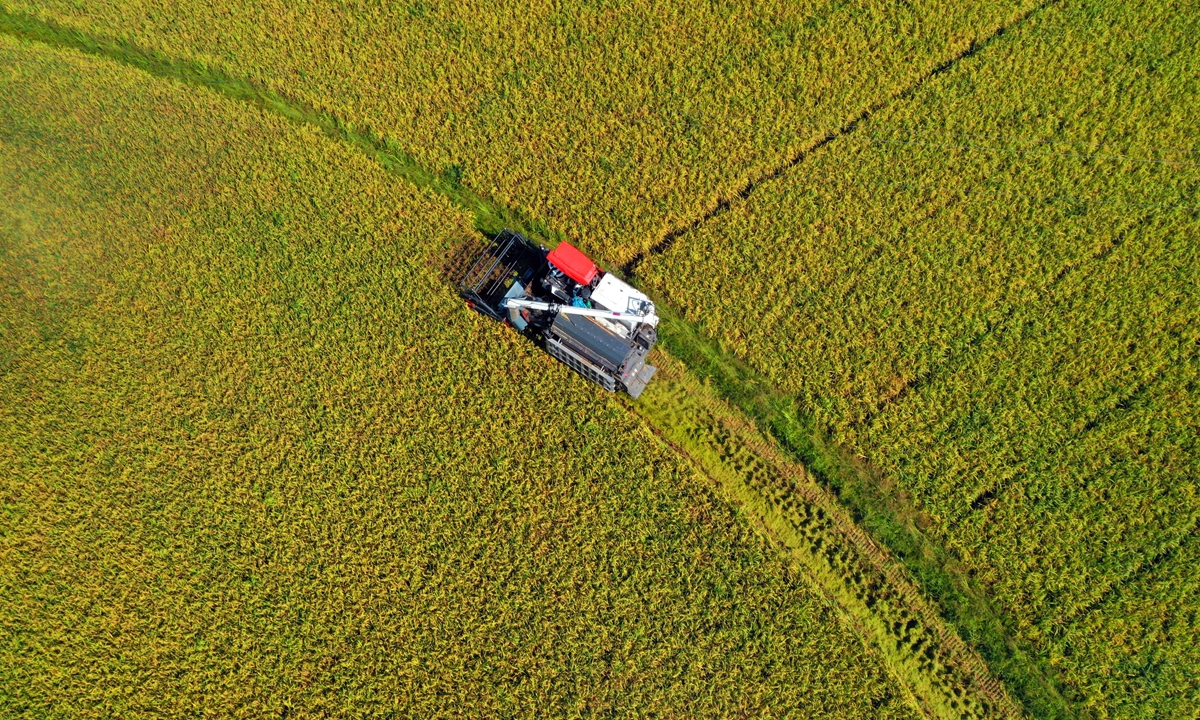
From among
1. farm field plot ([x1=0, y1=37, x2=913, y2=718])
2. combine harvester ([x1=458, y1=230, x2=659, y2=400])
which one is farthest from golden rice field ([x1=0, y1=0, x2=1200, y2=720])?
combine harvester ([x1=458, y1=230, x2=659, y2=400])

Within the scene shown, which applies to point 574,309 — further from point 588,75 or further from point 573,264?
point 588,75

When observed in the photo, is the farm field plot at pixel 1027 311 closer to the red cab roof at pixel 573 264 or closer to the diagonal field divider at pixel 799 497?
the diagonal field divider at pixel 799 497

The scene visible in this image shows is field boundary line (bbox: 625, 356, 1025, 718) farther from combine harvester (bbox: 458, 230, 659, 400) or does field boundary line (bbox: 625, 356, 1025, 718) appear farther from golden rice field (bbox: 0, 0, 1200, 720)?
combine harvester (bbox: 458, 230, 659, 400)

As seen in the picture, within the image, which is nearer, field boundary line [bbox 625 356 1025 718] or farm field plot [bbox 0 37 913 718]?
farm field plot [bbox 0 37 913 718]

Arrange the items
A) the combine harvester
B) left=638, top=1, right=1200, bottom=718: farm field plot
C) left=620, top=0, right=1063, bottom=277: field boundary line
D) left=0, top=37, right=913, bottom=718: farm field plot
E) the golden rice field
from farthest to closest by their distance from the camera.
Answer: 1. left=620, top=0, right=1063, bottom=277: field boundary line
2. the combine harvester
3. left=638, top=1, right=1200, bottom=718: farm field plot
4. the golden rice field
5. left=0, top=37, right=913, bottom=718: farm field plot

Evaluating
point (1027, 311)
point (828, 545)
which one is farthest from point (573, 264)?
point (1027, 311)

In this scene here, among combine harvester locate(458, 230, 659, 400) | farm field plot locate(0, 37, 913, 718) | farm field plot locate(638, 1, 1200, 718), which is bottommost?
farm field plot locate(0, 37, 913, 718)
